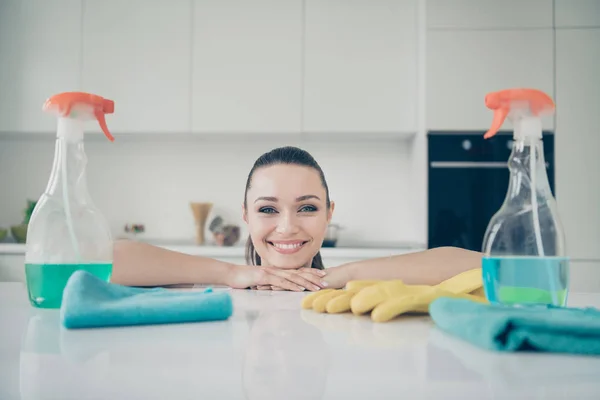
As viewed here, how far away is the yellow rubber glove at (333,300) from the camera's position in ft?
2.23

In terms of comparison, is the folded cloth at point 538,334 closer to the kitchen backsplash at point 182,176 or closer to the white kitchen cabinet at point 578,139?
the white kitchen cabinet at point 578,139

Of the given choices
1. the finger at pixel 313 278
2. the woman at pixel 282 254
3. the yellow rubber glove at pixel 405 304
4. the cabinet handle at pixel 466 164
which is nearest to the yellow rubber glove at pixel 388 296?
the yellow rubber glove at pixel 405 304

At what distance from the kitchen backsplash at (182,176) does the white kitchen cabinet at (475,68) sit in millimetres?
504

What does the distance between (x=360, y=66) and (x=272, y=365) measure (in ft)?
8.96

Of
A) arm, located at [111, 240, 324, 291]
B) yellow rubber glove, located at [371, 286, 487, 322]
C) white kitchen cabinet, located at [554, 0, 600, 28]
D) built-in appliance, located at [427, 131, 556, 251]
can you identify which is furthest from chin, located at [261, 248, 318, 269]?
white kitchen cabinet, located at [554, 0, 600, 28]

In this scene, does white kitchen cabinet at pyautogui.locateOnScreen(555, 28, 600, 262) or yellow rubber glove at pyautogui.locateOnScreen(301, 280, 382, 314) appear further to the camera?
white kitchen cabinet at pyautogui.locateOnScreen(555, 28, 600, 262)

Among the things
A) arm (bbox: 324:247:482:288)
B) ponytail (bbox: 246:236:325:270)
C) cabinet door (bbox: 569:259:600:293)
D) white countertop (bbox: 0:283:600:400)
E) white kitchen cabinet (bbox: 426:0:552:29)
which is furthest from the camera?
white kitchen cabinet (bbox: 426:0:552:29)

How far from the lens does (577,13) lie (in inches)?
109

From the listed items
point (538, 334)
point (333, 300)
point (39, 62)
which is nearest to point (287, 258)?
point (333, 300)

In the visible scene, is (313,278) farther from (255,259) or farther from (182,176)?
(182,176)

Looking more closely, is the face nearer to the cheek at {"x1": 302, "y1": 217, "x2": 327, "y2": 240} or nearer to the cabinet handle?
the cheek at {"x1": 302, "y1": 217, "x2": 327, "y2": 240}

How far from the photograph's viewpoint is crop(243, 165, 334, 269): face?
1.34m

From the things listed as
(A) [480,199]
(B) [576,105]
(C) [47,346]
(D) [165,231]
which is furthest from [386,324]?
(D) [165,231]

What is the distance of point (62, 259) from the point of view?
27.4 inches
